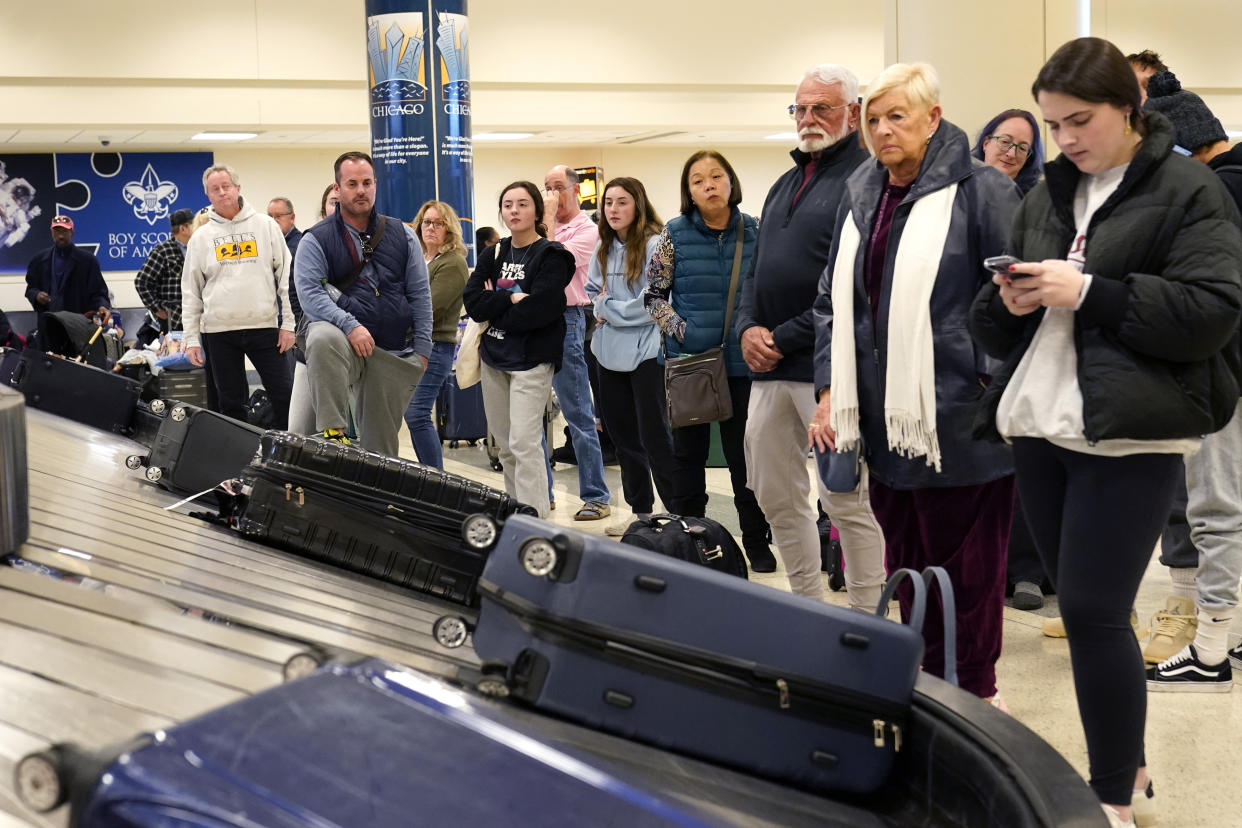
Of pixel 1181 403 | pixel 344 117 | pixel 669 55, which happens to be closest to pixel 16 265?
pixel 344 117

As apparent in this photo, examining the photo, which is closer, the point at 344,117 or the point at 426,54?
the point at 426,54

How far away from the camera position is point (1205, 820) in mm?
2645

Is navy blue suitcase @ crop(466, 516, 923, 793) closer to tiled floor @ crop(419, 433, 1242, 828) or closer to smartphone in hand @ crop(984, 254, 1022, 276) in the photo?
smartphone in hand @ crop(984, 254, 1022, 276)

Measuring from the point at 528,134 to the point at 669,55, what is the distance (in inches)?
90.9

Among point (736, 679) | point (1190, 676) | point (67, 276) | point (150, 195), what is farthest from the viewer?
point (150, 195)

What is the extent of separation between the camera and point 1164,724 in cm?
323

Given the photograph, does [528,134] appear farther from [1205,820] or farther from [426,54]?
[1205,820]

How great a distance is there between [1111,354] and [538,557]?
1.14m

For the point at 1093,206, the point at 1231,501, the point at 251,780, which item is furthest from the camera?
the point at 1231,501

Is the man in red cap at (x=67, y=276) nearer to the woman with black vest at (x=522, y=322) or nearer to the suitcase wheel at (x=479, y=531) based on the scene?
the woman with black vest at (x=522, y=322)

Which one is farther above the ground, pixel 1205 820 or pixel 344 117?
pixel 344 117

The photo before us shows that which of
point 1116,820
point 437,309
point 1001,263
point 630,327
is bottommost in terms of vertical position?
point 1116,820

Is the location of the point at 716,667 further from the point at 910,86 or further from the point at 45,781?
the point at 910,86

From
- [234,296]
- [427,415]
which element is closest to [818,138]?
[427,415]
